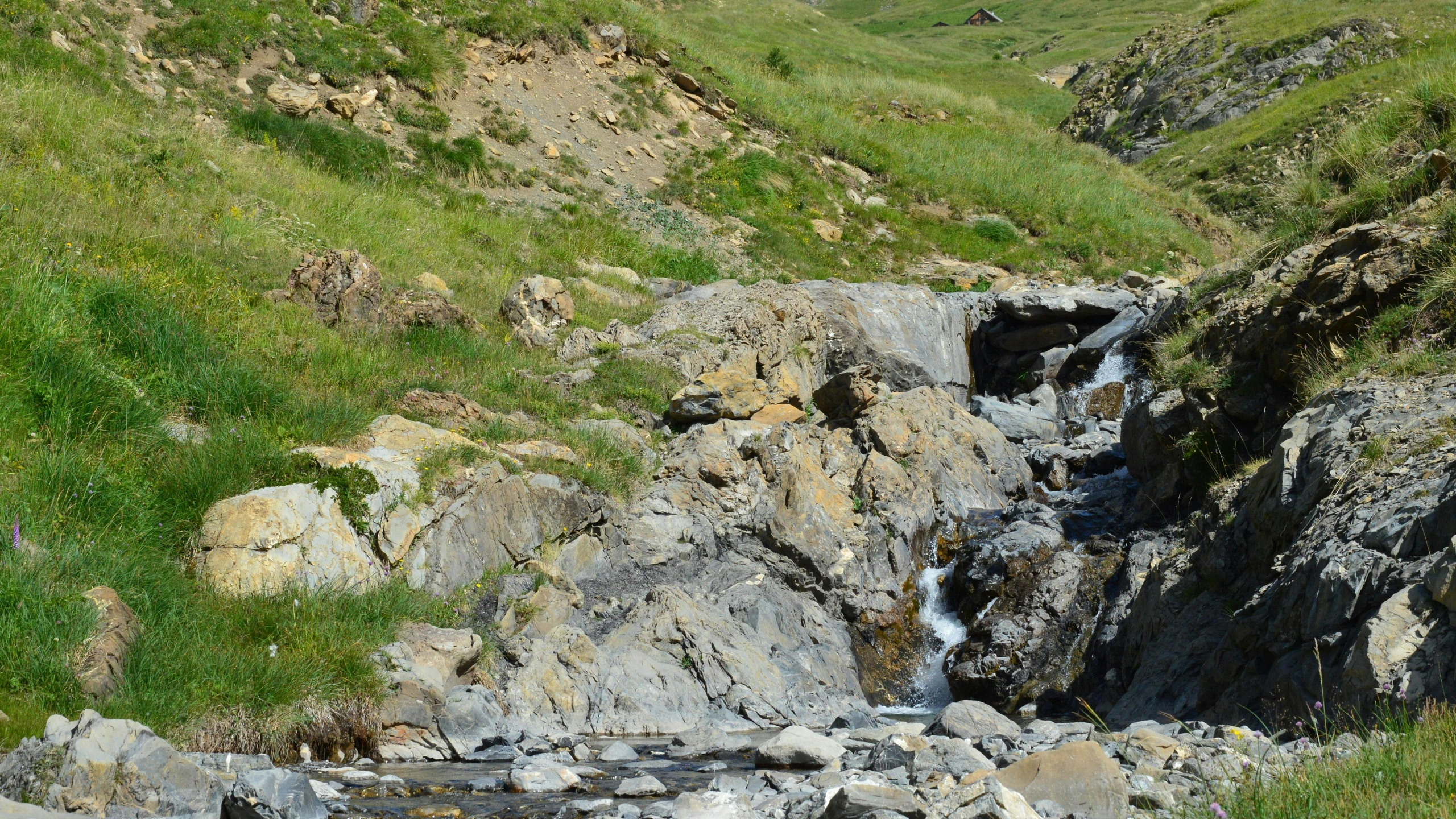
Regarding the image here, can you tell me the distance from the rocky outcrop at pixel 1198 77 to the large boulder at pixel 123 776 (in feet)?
120

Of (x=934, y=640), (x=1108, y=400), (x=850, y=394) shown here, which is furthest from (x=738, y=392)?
(x=1108, y=400)

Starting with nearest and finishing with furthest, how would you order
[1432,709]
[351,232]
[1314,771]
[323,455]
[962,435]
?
[1314,771] < [1432,709] < [323,455] < [962,435] < [351,232]

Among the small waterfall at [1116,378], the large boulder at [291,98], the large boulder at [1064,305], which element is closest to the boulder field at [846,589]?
the small waterfall at [1116,378]

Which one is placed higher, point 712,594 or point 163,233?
point 163,233

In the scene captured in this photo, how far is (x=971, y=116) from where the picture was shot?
32.0 metres

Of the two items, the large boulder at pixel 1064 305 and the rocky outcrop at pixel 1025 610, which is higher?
the large boulder at pixel 1064 305

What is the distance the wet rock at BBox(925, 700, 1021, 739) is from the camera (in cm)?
666

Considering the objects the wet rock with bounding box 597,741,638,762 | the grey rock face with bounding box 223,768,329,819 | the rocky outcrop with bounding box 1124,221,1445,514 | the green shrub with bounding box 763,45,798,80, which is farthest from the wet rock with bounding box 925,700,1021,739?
the green shrub with bounding box 763,45,798,80

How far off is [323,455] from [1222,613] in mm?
7280

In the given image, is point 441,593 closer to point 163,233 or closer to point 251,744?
point 251,744

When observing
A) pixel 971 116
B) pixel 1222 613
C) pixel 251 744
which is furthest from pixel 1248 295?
pixel 971 116

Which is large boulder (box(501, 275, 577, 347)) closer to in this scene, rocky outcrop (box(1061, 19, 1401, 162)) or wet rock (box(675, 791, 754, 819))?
wet rock (box(675, 791, 754, 819))

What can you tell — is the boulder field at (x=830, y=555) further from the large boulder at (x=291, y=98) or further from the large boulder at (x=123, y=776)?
the large boulder at (x=291, y=98)

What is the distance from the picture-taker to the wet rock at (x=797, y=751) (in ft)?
19.8
